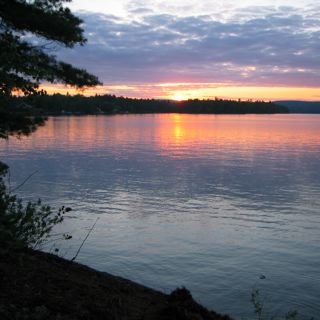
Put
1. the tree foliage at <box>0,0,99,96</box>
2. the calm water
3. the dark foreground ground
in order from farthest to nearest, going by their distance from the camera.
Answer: the calm water, the tree foliage at <box>0,0,99,96</box>, the dark foreground ground

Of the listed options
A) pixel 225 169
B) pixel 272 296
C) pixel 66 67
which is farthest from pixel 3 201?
pixel 225 169

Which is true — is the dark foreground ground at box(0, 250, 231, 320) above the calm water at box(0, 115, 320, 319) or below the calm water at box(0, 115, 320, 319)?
above

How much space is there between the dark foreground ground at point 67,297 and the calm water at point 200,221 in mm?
5549

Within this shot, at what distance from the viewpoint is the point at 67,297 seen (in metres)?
6.76

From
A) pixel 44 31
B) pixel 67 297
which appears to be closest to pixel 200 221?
pixel 44 31

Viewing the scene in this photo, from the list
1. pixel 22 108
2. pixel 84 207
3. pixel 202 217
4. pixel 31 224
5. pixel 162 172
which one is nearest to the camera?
pixel 31 224

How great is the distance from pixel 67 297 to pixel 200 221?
16710 millimetres

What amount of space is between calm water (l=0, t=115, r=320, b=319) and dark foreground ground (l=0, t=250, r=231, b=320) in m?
5.55

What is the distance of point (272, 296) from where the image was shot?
46.3 ft

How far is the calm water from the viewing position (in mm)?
15102

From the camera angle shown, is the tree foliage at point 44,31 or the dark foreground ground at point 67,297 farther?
the tree foliage at point 44,31

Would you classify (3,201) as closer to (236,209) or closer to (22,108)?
(22,108)

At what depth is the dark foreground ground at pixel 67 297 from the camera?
6137 millimetres

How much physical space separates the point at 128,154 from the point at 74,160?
24.9 feet
